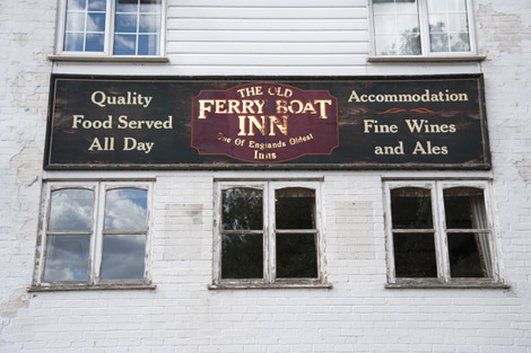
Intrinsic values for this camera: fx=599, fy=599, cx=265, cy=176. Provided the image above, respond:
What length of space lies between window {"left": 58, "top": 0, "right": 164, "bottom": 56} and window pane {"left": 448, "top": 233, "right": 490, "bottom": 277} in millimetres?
5646

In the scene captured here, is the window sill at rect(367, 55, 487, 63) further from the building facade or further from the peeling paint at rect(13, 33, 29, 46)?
the peeling paint at rect(13, 33, 29, 46)

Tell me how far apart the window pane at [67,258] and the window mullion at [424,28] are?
6.23m

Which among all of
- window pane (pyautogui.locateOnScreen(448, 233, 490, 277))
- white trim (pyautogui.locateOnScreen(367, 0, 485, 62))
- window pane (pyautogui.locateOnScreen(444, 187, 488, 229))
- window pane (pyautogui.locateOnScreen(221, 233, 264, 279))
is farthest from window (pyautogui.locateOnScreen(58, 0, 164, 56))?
window pane (pyautogui.locateOnScreen(448, 233, 490, 277))

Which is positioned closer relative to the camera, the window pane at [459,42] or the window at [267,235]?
the window at [267,235]

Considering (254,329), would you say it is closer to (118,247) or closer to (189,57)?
(118,247)

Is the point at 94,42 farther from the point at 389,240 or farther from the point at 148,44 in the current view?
the point at 389,240

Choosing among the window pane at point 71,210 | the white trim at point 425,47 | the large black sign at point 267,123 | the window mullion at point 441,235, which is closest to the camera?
the window mullion at point 441,235

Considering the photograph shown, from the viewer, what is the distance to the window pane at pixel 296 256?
29.5 ft

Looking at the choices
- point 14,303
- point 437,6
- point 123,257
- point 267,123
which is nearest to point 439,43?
point 437,6

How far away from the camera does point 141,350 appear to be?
8.51 meters

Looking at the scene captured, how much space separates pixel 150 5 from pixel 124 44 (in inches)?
32.8

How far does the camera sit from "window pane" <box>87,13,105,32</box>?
1002cm

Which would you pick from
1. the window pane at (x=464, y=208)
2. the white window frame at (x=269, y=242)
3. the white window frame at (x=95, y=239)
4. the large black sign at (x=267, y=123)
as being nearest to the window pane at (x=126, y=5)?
the large black sign at (x=267, y=123)

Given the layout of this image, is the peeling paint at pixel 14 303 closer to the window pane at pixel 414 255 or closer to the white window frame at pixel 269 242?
the white window frame at pixel 269 242
